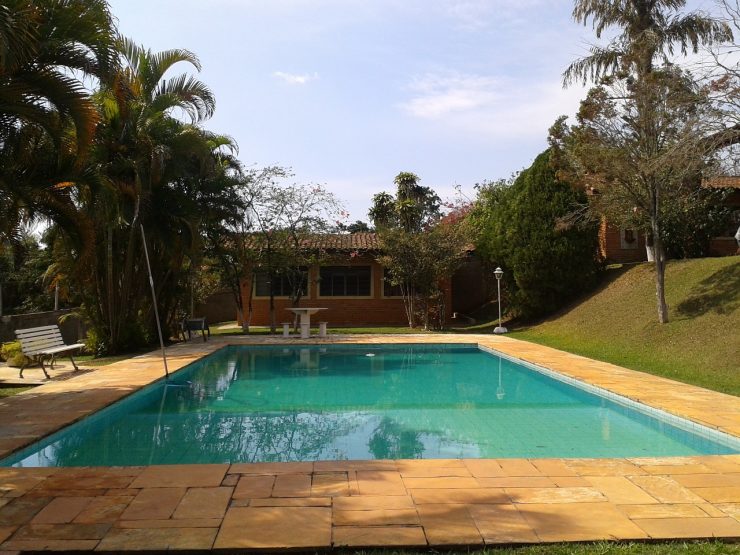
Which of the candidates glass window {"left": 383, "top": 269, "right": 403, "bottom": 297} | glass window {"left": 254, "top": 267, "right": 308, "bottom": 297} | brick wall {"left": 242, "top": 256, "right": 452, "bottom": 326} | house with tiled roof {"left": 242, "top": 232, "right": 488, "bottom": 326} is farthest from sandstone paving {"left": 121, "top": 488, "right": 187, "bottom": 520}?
glass window {"left": 383, "top": 269, "right": 403, "bottom": 297}

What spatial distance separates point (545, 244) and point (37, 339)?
14248mm

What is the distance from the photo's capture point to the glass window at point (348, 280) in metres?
24.2

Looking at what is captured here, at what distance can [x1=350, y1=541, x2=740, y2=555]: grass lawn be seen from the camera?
326cm

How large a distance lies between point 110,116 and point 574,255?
13851 millimetres

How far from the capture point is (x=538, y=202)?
18.9 metres

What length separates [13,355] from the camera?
11664 mm

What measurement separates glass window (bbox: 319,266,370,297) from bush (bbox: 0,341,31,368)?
523 inches

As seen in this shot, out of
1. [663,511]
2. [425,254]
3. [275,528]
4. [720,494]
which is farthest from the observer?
[425,254]

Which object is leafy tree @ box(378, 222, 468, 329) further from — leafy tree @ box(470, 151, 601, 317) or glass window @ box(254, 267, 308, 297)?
glass window @ box(254, 267, 308, 297)

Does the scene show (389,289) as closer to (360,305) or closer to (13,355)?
(360,305)

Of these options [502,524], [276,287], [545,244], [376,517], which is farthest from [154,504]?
[276,287]

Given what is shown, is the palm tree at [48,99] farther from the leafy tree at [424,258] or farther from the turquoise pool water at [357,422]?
the leafy tree at [424,258]

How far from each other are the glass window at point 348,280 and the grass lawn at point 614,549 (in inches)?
820

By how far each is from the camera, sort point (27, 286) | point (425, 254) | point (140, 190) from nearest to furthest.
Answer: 1. point (140, 190)
2. point (425, 254)
3. point (27, 286)
